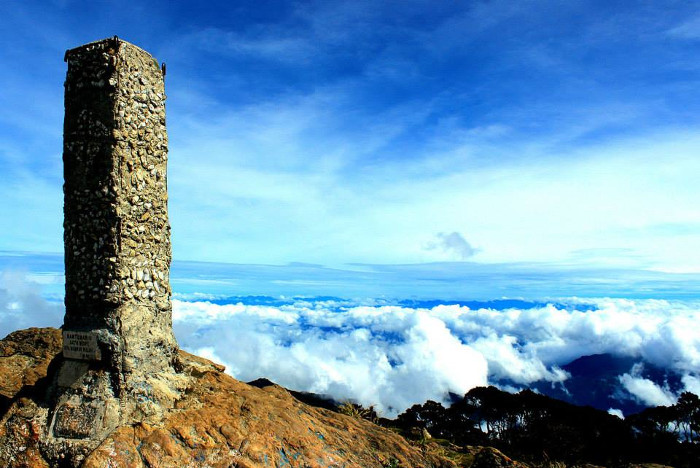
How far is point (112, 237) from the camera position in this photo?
9.25 meters

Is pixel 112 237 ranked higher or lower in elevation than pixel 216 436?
higher

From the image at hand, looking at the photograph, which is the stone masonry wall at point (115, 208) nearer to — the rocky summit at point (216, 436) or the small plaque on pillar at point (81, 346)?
the small plaque on pillar at point (81, 346)

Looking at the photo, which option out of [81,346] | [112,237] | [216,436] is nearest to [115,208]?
[112,237]

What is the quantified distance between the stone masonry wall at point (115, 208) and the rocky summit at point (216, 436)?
1.16 m

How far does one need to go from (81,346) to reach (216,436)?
295 centimetres

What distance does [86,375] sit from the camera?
909cm

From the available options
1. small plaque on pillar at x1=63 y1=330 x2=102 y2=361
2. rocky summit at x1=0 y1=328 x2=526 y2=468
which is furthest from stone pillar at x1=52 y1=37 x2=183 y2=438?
rocky summit at x1=0 y1=328 x2=526 y2=468

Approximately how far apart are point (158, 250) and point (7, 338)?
760cm

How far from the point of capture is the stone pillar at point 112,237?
9102 mm

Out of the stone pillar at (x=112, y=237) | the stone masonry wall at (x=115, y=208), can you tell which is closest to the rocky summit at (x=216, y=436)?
the stone pillar at (x=112, y=237)

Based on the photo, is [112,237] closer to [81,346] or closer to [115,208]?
[115,208]

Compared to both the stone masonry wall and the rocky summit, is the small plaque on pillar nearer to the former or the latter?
the stone masonry wall

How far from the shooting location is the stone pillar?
29.9ft

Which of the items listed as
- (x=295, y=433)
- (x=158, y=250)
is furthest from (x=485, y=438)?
(x=158, y=250)
